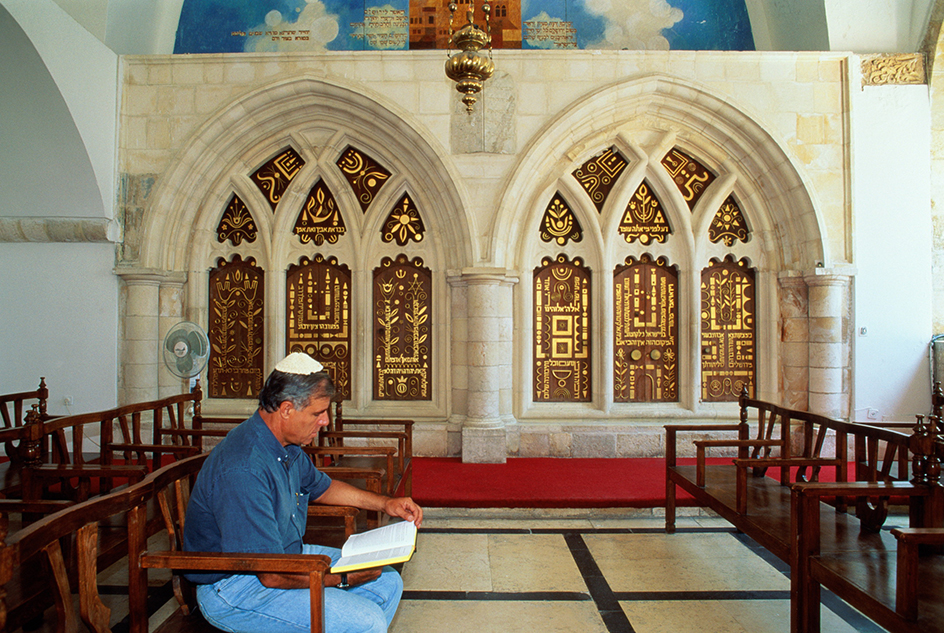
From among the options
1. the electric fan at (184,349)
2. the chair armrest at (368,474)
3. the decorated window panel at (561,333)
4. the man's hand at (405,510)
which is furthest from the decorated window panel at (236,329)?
the man's hand at (405,510)

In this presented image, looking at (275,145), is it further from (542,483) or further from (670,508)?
(670,508)

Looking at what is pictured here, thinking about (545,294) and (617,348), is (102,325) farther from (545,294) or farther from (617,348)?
(617,348)

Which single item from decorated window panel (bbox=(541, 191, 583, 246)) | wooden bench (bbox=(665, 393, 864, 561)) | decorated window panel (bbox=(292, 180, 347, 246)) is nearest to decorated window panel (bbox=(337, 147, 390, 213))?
decorated window panel (bbox=(292, 180, 347, 246))

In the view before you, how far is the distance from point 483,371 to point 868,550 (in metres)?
3.04

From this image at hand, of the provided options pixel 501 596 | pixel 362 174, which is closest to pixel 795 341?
pixel 501 596

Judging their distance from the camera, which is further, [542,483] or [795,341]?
[795,341]

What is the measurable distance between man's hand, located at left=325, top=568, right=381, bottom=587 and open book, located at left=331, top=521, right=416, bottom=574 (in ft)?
0.07

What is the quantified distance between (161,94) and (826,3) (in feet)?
19.0

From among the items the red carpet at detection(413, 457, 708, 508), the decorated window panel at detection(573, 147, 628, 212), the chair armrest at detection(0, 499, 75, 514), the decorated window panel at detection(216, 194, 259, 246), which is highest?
the decorated window panel at detection(573, 147, 628, 212)

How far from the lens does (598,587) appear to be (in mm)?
2854

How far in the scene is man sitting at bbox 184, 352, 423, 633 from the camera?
5.24ft

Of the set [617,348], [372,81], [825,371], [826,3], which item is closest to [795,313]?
[825,371]

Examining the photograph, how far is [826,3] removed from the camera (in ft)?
16.6

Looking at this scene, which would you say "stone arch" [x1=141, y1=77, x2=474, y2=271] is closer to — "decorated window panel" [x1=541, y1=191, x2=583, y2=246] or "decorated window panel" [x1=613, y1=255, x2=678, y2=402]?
"decorated window panel" [x1=541, y1=191, x2=583, y2=246]
